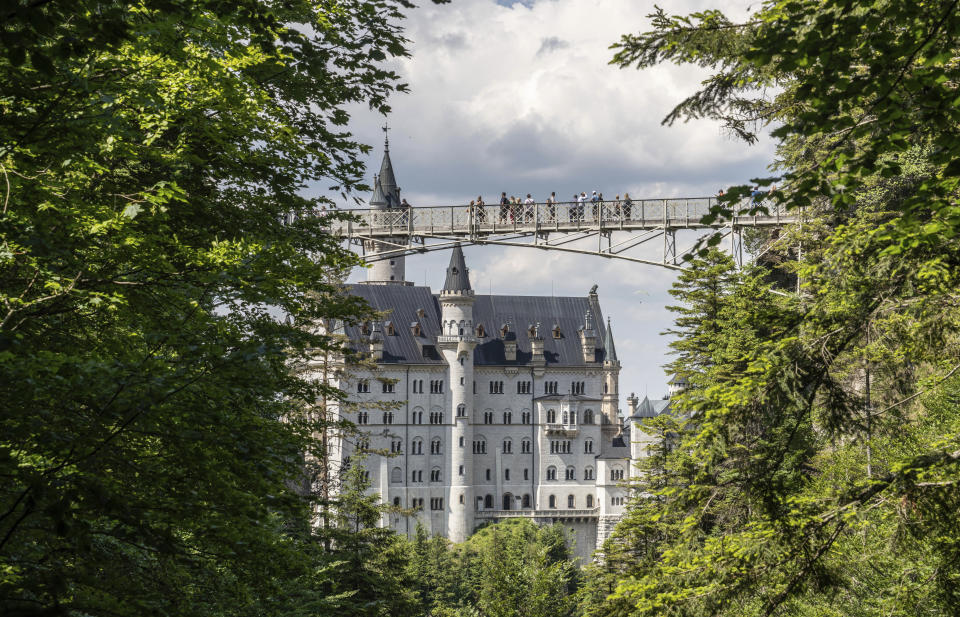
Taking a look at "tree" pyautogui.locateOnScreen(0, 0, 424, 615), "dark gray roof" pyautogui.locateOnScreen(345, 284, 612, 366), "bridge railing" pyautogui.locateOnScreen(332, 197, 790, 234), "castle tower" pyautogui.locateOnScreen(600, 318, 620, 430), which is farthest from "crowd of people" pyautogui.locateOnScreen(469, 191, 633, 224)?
"castle tower" pyautogui.locateOnScreen(600, 318, 620, 430)

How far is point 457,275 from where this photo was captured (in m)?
95.9

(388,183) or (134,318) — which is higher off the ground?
(388,183)

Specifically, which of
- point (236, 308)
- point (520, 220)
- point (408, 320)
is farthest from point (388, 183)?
point (236, 308)

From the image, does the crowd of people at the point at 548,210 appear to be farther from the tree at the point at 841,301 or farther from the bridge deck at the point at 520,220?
the tree at the point at 841,301

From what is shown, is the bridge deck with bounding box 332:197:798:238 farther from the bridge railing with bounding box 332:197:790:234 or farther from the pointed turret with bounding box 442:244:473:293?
the pointed turret with bounding box 442:244:473:293

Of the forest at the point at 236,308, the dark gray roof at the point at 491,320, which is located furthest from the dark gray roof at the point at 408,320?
the forest at the point at 236,308

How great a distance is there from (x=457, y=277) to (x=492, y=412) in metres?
14.9

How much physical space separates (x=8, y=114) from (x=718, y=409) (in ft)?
24.9

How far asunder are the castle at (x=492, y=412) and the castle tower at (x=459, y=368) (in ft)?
0.39

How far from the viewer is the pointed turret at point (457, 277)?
94.9 meters

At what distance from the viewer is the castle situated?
→ 9219 cm

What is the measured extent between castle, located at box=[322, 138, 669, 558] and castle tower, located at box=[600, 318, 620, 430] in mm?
120

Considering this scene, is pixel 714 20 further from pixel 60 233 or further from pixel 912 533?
pixel 60 233

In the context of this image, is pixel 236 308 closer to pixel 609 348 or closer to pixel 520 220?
pixel 520 220
